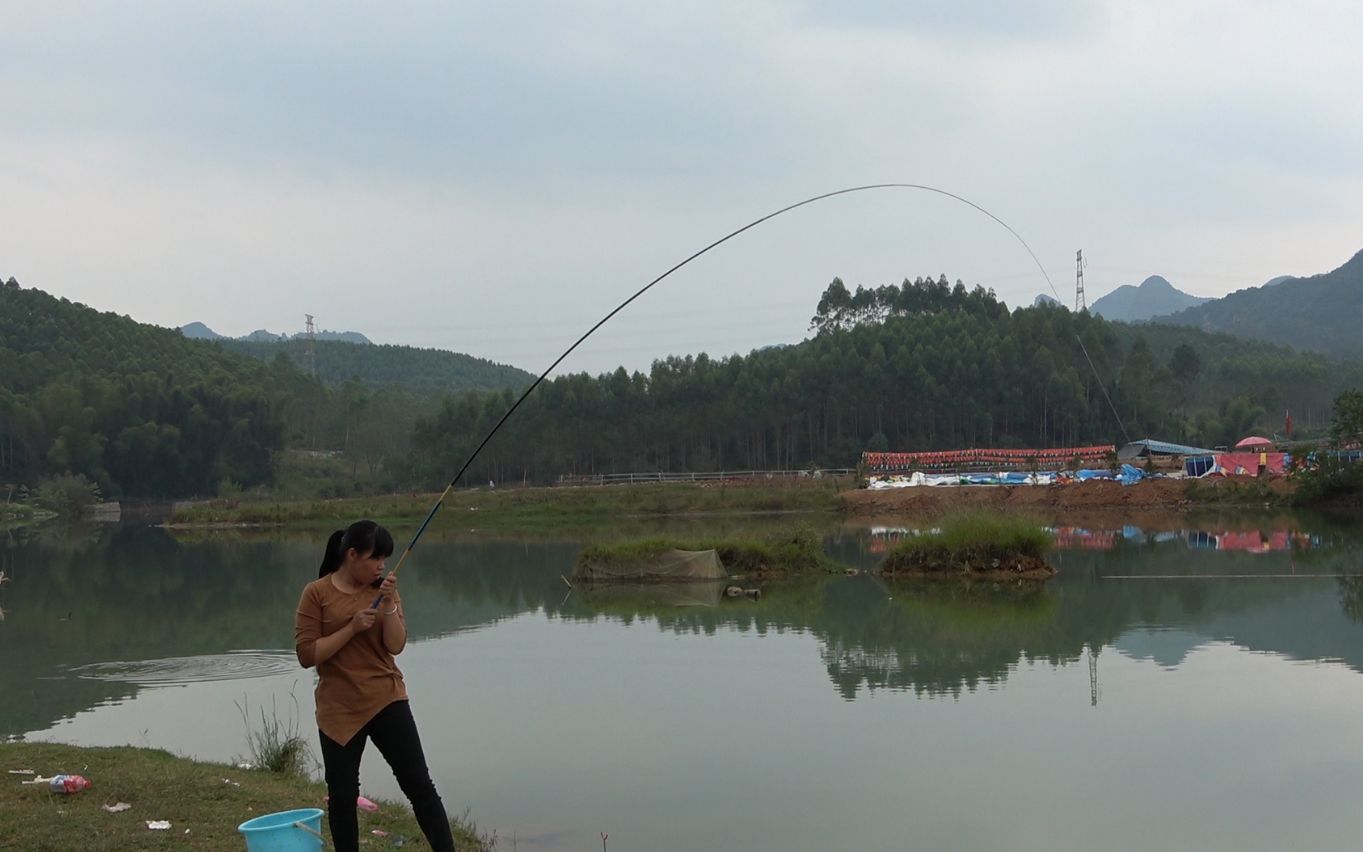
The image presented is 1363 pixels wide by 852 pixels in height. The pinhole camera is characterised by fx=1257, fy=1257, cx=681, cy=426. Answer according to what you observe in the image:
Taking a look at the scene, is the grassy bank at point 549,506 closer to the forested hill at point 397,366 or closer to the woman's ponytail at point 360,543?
the woman's ponytail at point 360,543

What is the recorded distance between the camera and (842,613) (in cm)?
1873

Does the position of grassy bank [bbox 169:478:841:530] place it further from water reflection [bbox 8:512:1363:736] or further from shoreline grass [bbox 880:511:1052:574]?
shoreline grass [bbox 880:511:1052:574]

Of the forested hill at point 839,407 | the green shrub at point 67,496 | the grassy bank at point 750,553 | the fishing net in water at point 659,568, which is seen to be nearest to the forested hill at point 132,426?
the green shrub at point 67,496

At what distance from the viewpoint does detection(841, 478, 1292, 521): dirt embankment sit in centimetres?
4384

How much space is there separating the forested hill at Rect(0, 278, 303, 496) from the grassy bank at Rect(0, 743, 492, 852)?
258ft

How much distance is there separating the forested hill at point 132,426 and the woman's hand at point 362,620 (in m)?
82.8

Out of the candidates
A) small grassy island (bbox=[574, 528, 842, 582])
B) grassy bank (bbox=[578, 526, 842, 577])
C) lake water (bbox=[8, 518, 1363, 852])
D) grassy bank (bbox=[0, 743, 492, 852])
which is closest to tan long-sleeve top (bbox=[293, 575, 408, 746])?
grassy bank (bbox=[0, 743, 492, 852])

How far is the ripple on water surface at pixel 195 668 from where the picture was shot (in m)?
15.2

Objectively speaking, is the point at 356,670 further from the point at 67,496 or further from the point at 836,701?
the point at 67,496

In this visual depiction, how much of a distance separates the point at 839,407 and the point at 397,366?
307ft

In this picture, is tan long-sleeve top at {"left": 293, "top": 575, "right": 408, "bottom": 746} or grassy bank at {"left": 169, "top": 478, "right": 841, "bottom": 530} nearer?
tan long-sleeve top at {"left": 293, "top": 575, "right": 408, "bottom": 746}

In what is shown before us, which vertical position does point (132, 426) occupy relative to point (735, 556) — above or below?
above

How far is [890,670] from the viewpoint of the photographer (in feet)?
45.5

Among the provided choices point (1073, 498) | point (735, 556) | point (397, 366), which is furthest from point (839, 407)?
point (397, 366)
